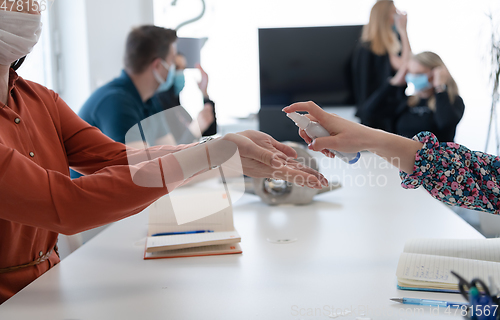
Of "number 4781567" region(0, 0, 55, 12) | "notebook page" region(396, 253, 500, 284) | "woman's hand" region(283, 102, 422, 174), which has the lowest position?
"notebook page" region(396, 253, 500, 284)

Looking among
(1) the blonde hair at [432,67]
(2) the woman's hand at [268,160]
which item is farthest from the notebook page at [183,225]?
(1) the blonde hair at [432,67]

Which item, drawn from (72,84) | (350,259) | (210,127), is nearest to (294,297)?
(350,259)

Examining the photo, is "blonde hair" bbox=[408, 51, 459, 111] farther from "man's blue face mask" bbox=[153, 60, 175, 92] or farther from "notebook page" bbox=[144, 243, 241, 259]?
"notebook page" bbox=[144, 243, 241, 259]

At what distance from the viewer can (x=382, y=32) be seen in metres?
3.12

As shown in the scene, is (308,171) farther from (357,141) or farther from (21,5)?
(21,5)

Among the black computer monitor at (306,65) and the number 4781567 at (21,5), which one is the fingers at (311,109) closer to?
the number 4781567 at (21,5)

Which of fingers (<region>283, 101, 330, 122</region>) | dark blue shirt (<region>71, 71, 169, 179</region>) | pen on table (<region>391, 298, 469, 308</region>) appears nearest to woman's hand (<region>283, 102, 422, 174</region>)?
fingers (<region>283, 101, 330, 122</region>)

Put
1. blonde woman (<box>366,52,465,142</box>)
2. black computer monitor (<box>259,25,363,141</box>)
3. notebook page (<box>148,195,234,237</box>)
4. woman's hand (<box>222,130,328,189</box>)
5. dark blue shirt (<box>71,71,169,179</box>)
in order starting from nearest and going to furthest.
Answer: woman's hand (<box>222,130,328,189</box>) < notebook page (<box>148,195,234,237</box>) < dark blue shirt (<box>71,71,169,179</box>) < blonde woman (<box>366,52,465,142</box>) < black computer monitor (<box>259,25,363,141</box>)

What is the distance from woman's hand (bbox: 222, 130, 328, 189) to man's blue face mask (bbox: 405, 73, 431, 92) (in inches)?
89.8

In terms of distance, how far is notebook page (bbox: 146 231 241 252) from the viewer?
0.99 metres

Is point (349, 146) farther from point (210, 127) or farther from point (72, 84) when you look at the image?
point (72, 84)

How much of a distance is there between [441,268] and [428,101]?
7.78 feet

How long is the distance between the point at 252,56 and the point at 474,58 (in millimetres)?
1622

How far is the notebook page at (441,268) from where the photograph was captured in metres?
0.77
